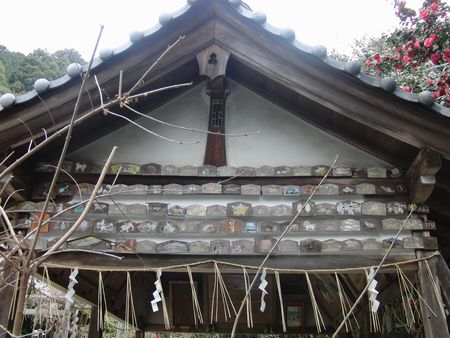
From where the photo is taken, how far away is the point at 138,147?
391 cm

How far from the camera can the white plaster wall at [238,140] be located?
3.83 metres

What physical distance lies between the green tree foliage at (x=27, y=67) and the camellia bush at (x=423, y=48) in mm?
20034

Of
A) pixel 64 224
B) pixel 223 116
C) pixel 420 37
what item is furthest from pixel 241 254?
pixel 420 37

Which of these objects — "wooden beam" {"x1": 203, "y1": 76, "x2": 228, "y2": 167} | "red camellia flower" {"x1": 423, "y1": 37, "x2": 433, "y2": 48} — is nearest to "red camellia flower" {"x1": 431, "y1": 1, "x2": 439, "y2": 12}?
"red camellia flower" {"x1": 423, "y1": 37, "x2": 433, "y2": 48}

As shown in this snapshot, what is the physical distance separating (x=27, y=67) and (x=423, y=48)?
2435cm

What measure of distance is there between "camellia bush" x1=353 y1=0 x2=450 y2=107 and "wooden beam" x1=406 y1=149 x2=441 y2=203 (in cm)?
197

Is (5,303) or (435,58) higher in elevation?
(435,58)

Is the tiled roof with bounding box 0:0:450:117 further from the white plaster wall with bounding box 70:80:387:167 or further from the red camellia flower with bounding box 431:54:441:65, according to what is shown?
the red camellia flower with bounding box 431:54:441:65

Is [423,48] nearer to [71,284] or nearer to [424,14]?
[424,14]

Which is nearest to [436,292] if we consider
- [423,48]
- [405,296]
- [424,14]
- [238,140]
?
[405,296]

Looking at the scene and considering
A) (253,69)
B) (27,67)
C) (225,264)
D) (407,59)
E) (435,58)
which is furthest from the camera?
(27,67)

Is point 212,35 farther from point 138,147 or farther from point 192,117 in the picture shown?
point 138,147

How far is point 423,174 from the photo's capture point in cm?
334

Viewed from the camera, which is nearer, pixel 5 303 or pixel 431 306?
pixel 431 306
